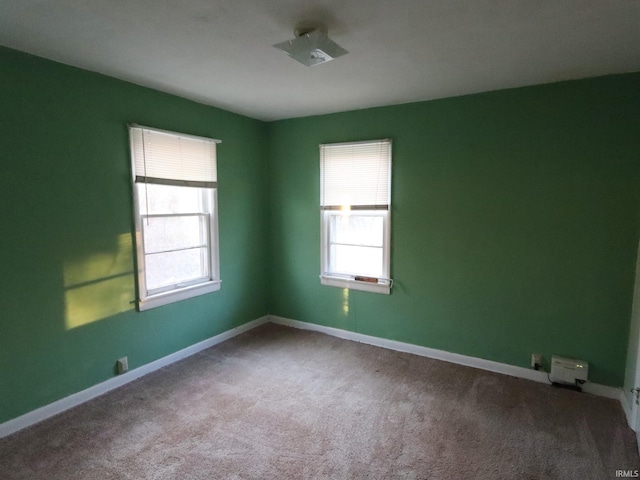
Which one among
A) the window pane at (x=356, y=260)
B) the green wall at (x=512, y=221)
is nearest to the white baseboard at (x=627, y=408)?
the green wall at (x=512, y=221)

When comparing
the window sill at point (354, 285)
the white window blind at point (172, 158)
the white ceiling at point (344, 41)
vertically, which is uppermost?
the white ceiling at point (344, 41)

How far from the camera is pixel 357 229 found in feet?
12.6

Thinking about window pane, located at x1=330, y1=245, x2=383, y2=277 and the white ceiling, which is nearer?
the white ceiling

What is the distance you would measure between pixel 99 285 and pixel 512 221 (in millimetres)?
3421

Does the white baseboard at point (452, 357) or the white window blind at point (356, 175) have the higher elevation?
the white window blind at point (356, 175)

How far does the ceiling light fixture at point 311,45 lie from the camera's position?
1.91 m

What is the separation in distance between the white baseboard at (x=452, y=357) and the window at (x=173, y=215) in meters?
1.29

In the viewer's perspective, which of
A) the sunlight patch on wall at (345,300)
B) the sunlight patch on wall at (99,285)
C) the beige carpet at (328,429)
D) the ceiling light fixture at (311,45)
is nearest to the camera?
the ceiling light fixture at (311,45)

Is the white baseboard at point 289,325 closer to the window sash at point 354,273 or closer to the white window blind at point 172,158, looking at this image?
the window sash at point 354,273

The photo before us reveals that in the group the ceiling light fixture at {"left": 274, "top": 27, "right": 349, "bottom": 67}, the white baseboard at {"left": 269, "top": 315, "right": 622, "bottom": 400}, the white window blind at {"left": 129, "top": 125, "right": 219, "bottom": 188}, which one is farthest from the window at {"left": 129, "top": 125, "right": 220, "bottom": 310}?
the ceiling light fixture at {"left": 274, "top": 27, "right": 349, "bottom": 67}

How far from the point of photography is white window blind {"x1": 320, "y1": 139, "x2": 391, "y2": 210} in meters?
3.57

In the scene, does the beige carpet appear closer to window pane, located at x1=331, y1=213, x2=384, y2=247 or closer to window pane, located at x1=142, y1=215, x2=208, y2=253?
window pane, located at x1=142, y1=215, x2=208, y2=253

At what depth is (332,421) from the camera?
2463 mm

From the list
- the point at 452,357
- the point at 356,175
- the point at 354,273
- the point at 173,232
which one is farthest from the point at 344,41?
the point at 452,357
